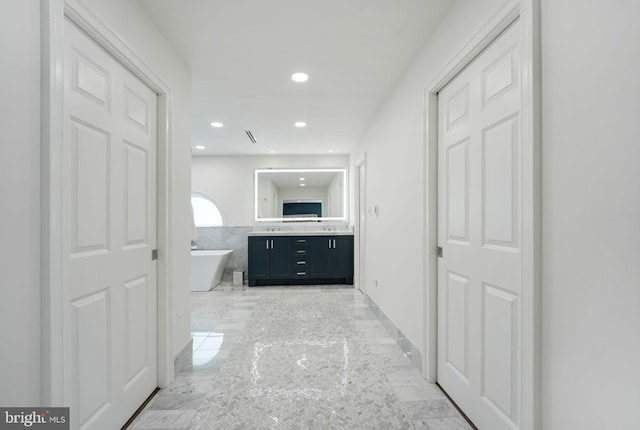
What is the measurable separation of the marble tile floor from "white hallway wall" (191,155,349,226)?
8.81 ft

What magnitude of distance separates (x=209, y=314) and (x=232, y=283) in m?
1.91

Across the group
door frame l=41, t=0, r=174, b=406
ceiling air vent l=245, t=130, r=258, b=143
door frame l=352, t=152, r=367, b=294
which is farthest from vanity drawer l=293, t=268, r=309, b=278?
door frame l=41, t=0, r=174, b=406

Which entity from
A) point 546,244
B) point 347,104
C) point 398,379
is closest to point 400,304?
point 398,379

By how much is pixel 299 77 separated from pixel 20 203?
220 centimetres

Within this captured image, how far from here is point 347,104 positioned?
134 inches

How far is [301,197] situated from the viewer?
20.3 ft

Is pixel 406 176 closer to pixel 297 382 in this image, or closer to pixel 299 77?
pixel 299 77

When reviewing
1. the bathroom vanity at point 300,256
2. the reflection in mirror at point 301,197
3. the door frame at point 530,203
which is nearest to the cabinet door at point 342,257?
the bathroom vanity at point 300,256

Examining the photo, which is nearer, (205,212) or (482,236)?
(482,236)

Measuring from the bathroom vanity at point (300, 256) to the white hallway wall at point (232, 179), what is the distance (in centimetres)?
82

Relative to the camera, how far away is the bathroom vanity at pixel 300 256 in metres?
5.45

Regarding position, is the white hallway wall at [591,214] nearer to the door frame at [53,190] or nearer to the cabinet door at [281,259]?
the door frame at [53,190]

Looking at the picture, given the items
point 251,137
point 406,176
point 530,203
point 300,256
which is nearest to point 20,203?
point 530,203

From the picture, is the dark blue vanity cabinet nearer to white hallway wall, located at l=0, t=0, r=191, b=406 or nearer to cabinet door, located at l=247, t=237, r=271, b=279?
cabinet door, located at l=247, t=237, r=271, b=279
